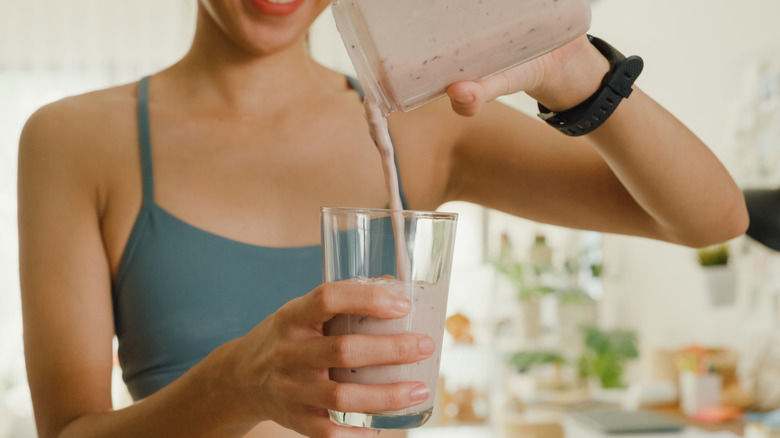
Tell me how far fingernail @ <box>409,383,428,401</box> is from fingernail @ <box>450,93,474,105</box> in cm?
23

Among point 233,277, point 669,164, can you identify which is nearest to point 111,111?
point 233,277

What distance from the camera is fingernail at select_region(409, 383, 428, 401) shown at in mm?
553

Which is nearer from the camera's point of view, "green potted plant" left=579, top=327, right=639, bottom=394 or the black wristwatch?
the black wristwatch

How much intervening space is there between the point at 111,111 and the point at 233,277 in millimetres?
306

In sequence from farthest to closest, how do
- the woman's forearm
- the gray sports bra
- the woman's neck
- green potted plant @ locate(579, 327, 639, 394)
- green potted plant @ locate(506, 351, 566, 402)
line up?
green potted plant @ locate(506, 351, 566, 402)
green potted plant @ locate(579, 327, 639, 394)
the woman's neck
the gray sports bra
the woman's forearm

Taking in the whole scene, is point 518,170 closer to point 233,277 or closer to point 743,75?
point 233,277

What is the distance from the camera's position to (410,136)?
99 centimetres

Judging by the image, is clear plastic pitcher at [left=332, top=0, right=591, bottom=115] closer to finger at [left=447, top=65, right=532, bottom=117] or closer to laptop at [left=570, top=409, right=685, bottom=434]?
finger at [left=447, top=65, right=532, bottom=117]

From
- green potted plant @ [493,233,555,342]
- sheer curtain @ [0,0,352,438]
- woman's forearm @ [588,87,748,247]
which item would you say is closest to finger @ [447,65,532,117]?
woman's forearm @ [588,87,748,247]

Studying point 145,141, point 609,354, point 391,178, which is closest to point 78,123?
point 145,141

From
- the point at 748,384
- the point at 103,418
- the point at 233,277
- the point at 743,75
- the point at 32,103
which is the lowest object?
the point at 748,384

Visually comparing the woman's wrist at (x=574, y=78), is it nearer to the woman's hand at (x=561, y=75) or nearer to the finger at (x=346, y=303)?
the woman's hand at (x=561, y=75)

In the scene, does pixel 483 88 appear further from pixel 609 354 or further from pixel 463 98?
pixel 609 354

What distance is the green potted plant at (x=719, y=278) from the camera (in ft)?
8.52
